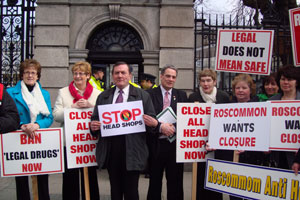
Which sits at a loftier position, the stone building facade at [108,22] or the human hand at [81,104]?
the stone building facade at [108,22]

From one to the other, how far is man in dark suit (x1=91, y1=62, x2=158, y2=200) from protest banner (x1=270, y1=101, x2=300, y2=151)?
1.42 m

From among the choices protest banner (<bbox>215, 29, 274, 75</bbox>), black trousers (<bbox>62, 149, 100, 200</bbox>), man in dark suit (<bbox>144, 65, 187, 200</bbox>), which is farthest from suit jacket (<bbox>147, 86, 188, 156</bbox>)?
black trousers (<bbox>62, 149, 100, 200</bbox>)

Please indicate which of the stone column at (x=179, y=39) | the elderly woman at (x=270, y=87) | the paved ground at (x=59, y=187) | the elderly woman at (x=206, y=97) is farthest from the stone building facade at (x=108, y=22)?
the elderly woman at (x=206, y=97)

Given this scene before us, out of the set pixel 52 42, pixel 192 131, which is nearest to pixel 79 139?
pixel 192 131

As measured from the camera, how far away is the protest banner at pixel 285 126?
145 inches

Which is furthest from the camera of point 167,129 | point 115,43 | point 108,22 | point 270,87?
point 115,43

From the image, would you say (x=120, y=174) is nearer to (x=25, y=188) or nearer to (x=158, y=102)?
(x=158, y=102)

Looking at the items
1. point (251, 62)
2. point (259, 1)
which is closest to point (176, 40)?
point (251, 62)

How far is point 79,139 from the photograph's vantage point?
13.7ft

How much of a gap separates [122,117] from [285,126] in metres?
1.90

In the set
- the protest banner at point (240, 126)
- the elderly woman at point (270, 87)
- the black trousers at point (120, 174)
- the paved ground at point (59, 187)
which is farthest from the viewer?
the paved ground at point (59, 187)

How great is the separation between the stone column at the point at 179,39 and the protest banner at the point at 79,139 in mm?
3951

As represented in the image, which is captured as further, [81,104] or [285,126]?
[81,104]

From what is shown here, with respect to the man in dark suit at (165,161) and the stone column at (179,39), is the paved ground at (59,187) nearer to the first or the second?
the man in dark suit at (165,161)
